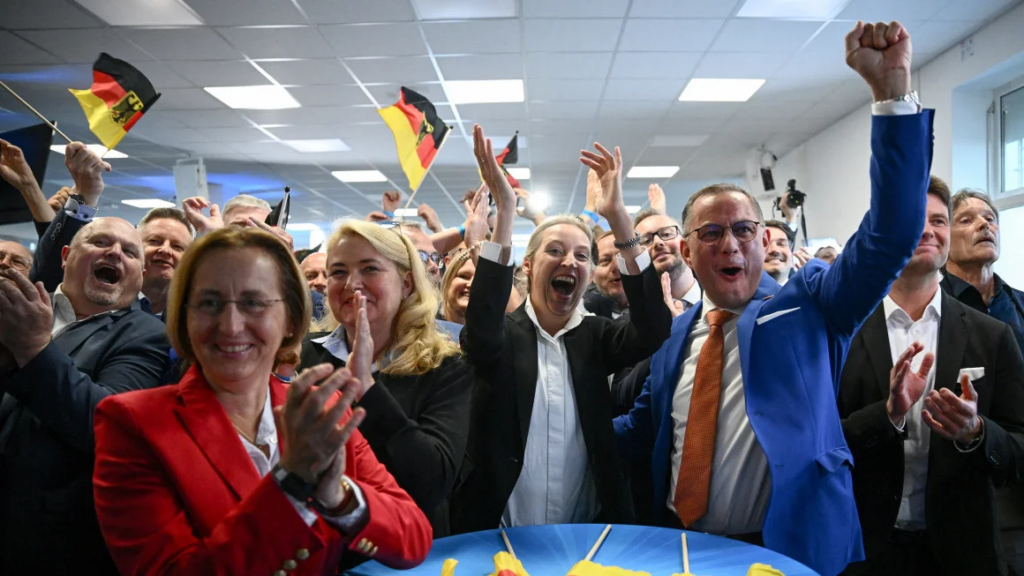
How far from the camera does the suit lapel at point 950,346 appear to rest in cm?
197

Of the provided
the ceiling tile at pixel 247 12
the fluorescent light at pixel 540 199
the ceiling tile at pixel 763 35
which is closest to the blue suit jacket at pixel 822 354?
the ceiling tile at pixel 763 35

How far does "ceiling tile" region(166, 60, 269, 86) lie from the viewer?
6.04 m

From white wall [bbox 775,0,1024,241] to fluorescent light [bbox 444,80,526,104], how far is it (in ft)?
13.0

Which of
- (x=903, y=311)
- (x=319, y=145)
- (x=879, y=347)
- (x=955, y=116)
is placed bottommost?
(x=879, y=347)

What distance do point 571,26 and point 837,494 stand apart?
4572 millimetres

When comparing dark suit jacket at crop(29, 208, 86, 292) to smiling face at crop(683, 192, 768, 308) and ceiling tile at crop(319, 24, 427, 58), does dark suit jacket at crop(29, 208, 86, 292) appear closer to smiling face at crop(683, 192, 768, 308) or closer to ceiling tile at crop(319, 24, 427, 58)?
smiling face at crop(683, 192, 768, 308)

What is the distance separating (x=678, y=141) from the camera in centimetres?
892

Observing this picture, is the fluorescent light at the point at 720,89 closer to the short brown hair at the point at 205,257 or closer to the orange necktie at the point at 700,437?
the orange necktie at the point at 700,437

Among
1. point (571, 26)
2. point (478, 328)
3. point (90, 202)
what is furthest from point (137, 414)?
point (571, 26)

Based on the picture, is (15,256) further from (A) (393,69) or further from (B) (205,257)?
(A) (393,69)

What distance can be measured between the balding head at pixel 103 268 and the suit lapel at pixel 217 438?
109 centimetres

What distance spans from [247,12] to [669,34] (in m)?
3.41

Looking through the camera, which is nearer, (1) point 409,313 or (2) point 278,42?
(1) point 409,313

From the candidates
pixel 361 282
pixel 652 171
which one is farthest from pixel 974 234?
pixel 652 171
